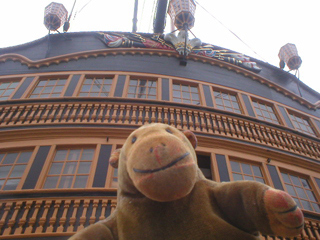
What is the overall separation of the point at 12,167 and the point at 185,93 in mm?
6157

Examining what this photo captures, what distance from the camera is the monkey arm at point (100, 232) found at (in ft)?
6.27

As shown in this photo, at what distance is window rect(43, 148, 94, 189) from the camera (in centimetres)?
617

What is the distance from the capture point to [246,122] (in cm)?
834

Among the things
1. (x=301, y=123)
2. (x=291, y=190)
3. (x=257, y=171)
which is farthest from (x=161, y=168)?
(x=301, y=123)

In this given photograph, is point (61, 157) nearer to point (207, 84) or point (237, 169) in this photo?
point (237, 169)

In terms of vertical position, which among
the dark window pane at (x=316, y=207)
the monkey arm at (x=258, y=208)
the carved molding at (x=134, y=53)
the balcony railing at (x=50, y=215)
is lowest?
the monkey arm at (x=258, y=208)

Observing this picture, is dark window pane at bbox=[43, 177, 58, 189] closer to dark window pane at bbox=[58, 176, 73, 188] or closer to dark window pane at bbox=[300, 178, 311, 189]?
dark window pane at bbox=[58, 176, 73, 188]

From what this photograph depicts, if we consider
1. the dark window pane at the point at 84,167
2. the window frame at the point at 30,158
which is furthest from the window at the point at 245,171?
the window frame at the point at 30,158

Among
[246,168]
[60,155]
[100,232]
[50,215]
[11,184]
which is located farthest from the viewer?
[246,168]

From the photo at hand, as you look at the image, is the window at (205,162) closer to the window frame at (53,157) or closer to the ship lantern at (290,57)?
the window frame at (53,157)

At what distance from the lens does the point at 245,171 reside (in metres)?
7.23

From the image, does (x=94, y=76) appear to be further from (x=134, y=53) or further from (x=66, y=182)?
(x=66, y=182)

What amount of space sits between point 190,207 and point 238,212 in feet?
1.13

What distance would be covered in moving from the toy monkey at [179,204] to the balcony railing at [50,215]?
3.39 meters
